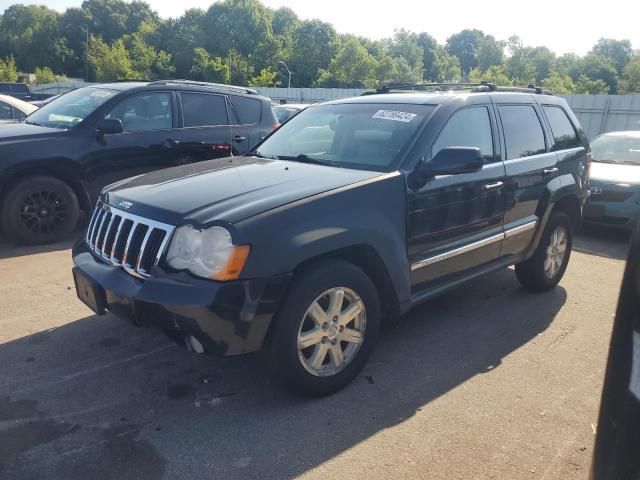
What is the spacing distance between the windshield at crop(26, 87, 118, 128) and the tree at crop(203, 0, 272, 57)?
271 feet

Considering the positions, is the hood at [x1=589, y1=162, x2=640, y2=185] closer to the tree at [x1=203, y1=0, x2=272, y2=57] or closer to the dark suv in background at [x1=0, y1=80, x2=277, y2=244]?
the dark suv in background at [x1=0, y1=80, x2=277, y2=244]

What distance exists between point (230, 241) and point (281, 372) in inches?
30.8

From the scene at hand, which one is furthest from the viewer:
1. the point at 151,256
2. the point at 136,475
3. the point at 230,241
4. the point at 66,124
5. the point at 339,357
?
the point at 66,124

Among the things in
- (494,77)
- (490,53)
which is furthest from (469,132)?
(490,53)

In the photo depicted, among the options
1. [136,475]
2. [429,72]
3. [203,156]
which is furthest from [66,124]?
[429,72]

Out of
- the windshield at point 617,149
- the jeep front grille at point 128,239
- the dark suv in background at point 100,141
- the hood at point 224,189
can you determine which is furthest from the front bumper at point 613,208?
the jeep front grille at point 128,239

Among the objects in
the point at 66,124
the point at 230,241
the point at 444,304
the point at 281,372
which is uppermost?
the point at 66,124

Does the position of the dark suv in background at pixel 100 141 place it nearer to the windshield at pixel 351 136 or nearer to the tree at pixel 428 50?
the windshield at pixel 351 136

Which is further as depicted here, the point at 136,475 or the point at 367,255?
the point at 367,255

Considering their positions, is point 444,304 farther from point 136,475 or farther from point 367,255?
point 136,475

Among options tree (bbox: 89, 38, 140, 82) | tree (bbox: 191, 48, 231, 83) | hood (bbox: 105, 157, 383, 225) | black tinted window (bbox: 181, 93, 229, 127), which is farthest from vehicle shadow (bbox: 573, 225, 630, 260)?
tree (bbox: 89, 38, 140, 82)

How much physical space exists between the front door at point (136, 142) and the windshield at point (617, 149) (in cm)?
653

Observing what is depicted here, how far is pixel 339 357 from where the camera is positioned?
3.28 m

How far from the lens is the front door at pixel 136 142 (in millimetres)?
6449
